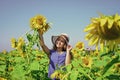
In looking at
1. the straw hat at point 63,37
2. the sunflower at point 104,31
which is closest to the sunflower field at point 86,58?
the sunflower at point 104,31

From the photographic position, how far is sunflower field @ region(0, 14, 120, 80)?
1.85 meters

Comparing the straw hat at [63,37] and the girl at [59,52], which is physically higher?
the straw hat at [63,37]

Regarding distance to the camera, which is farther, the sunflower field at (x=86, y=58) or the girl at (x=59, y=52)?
the girl at (x=59, y=52)

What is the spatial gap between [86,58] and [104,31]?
8.55 ft

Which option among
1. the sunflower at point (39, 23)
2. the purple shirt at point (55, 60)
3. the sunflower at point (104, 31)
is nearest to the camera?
the sunflower at point (104, 31)

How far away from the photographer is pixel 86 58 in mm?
4430

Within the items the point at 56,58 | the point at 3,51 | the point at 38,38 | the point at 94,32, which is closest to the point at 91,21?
the point at 94,32

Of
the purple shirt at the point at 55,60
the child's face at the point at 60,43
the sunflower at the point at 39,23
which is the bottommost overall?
the purple shirt at the point at 55,60

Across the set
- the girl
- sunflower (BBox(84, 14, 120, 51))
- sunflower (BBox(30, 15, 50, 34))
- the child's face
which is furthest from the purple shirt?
sunflower (BBox(84, 14, 120, 51))

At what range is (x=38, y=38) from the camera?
368 centimetres

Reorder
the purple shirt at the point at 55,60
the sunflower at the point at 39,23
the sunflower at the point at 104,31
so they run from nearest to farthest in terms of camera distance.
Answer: the sunflower at the point at 104,31 < the sunflower at the point at 39,23 < the purple shirt at the point at 55,60

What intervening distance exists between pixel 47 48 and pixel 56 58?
0.21 metres

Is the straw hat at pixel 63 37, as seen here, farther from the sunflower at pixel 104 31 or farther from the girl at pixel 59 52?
the sunflower at pixel 104 31

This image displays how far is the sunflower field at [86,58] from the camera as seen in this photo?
6.07 feet
